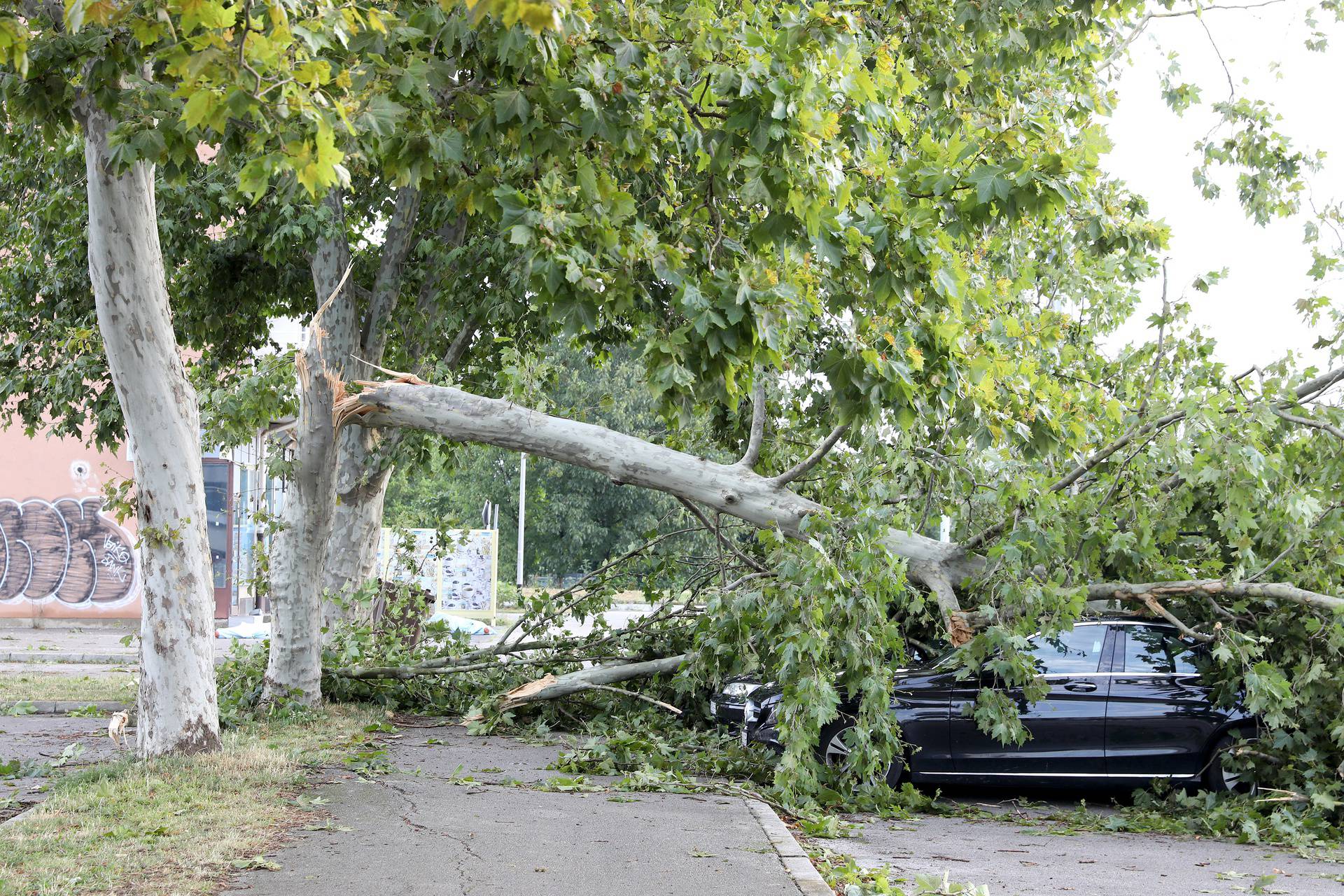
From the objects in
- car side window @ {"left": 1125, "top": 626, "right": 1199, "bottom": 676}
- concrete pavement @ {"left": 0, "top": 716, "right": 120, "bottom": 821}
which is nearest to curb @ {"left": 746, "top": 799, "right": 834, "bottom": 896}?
car side window @ {"left": 1125, "top": 626, "right": 1199, "bottom": 676}

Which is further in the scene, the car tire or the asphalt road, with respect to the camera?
the car tire

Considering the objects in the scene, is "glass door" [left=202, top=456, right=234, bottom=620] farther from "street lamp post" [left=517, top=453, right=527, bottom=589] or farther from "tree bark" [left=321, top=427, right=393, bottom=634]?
"street lamp post" [left=517, top=453, right=527, bottom=589]

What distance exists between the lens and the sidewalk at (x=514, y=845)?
17.6ft

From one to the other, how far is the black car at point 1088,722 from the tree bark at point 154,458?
4181 mm

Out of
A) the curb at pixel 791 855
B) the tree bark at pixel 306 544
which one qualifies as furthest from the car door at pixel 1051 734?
the tree bark at pixel 306 544

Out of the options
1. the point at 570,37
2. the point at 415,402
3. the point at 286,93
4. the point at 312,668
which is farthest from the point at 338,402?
the point at 286,93

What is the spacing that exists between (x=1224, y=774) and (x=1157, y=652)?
0.97 m

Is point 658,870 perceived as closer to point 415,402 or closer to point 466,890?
point 466,890

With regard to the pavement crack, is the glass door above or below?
above

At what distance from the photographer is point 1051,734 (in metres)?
8.92

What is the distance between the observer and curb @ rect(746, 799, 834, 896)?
17.9 ft

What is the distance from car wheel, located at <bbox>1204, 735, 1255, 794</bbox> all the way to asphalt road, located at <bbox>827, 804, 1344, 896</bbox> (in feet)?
2.65

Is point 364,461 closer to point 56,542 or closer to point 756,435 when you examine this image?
point 756,435

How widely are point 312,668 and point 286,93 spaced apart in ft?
26.9
